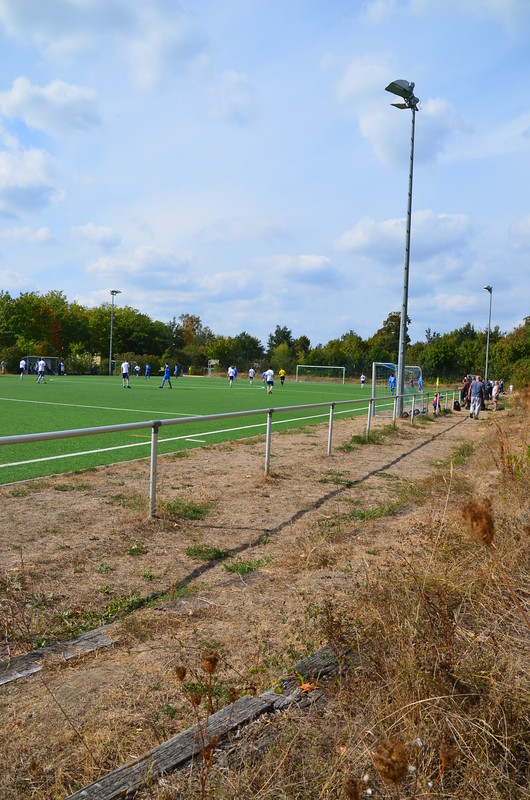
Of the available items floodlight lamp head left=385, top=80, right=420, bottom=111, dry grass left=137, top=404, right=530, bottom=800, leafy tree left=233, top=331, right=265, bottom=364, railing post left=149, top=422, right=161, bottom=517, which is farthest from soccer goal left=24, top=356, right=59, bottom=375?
dry grass left=137, top=404, right=530, bottom=800

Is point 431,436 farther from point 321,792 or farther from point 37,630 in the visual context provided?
point 321,792

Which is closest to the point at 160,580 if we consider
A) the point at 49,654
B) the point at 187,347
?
the point at 49,654

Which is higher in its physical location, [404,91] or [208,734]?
[404,91]

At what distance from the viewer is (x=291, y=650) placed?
11.6 ft

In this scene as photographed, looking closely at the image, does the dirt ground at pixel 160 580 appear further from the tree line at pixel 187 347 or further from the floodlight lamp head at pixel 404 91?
the tree line at pixel 187 347

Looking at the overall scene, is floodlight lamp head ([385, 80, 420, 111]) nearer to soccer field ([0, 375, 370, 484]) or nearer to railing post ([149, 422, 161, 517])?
soccer field ([0, 375, 370, 484])

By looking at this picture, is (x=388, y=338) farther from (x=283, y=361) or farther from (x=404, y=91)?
(x=404, y=91)

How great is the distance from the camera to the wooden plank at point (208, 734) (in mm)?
2113

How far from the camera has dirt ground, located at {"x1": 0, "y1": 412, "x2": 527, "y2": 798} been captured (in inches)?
110

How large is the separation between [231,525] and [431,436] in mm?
11473

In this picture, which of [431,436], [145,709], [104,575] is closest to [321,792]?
[145,709]

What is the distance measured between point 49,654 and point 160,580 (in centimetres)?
155

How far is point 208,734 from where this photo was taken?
95.7 inches

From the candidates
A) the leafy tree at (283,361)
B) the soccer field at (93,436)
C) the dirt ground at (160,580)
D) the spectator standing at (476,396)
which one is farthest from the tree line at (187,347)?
the dirt ground at (160,580)
